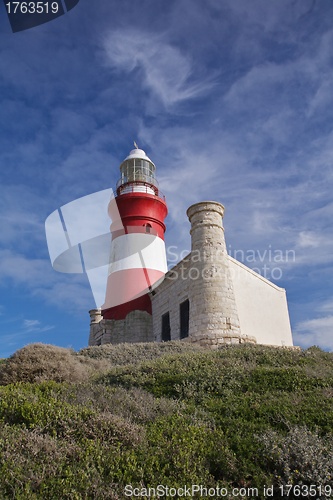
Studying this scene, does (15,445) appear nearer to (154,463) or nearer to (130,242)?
(154,463)

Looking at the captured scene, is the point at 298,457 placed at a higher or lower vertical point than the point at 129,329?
lower

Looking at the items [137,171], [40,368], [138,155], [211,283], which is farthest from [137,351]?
[138,155]

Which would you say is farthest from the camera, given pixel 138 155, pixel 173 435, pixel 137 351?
pixel 138 155

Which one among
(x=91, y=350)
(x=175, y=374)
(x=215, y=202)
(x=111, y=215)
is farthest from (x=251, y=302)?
(x=111, y=215)

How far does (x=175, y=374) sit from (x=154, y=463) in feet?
11.9

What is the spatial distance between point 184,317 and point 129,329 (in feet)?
16.2

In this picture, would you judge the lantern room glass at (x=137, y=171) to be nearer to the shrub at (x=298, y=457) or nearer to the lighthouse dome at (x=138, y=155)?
the lighthouse dome at (x=138, y=155)

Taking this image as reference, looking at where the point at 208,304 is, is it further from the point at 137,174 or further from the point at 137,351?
the point at 137,174

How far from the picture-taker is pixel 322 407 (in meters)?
5.77

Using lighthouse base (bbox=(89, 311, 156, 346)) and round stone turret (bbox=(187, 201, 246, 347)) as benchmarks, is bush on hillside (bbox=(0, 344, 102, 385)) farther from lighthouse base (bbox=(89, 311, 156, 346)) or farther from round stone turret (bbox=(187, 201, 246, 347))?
lighthouse base (bbox=(89, 311, 156, 346))

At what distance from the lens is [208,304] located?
44.3ft

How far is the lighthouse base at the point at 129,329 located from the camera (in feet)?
64.3

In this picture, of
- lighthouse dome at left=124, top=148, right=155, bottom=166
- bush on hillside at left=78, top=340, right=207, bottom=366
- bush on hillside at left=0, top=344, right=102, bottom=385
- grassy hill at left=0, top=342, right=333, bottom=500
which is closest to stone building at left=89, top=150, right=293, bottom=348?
bush on hillside at left=78, top=340, right=207, bottom=366

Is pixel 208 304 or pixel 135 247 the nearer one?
pixel 208 304
